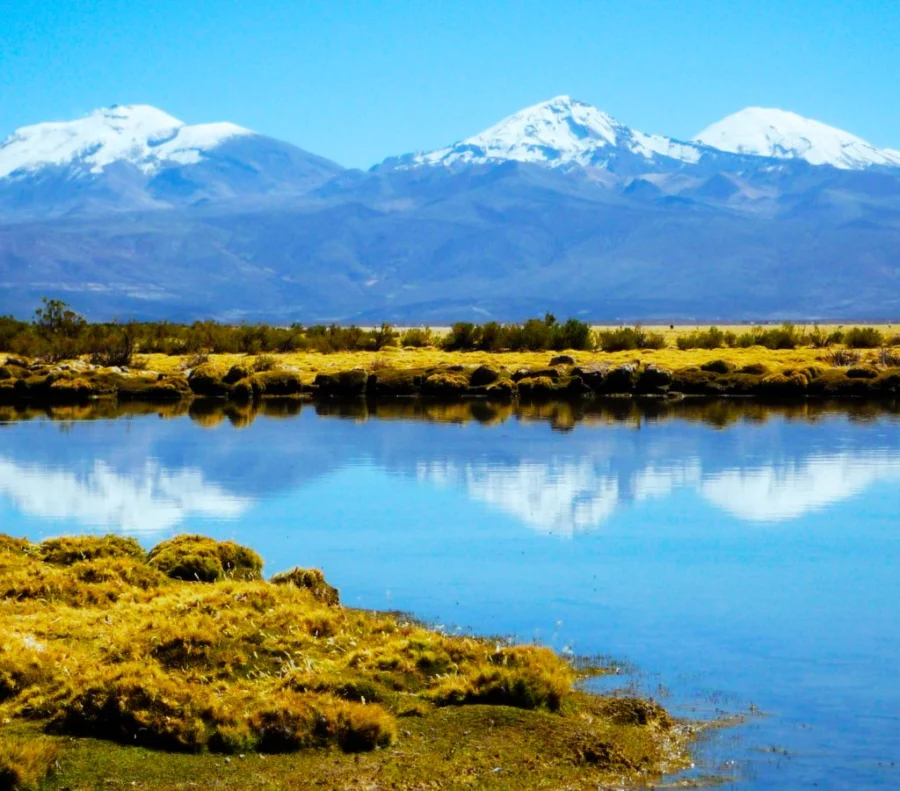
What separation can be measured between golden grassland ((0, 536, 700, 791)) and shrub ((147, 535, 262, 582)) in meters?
1.65

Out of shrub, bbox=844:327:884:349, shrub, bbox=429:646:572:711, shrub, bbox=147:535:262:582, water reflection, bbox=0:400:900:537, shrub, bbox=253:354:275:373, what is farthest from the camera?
shrub, bbox=844:327:884:349

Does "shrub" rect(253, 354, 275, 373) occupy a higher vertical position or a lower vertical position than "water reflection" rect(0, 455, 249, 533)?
higher

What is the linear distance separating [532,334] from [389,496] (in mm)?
42496

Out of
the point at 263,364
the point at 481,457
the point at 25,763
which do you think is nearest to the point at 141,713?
the point at 25,763

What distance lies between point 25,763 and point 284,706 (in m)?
2.29

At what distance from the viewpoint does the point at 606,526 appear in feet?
81.1

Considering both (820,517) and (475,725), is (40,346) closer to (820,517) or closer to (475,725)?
(820,517)

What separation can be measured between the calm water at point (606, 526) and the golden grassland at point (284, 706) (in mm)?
1322

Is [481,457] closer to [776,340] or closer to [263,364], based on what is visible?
[263,364]

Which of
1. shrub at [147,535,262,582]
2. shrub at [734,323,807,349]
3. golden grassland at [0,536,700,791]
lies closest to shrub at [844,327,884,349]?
shrub at [734,323,807,349]

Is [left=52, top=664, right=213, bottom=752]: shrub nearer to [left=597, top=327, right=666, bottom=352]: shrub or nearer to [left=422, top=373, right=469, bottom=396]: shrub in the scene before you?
[left=422, top=373, right=469, bottom=396]: shrub

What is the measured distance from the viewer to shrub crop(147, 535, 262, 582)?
690 inches

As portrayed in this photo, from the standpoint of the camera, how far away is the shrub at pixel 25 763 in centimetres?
1041

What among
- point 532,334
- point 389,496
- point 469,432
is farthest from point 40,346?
point 389,496
